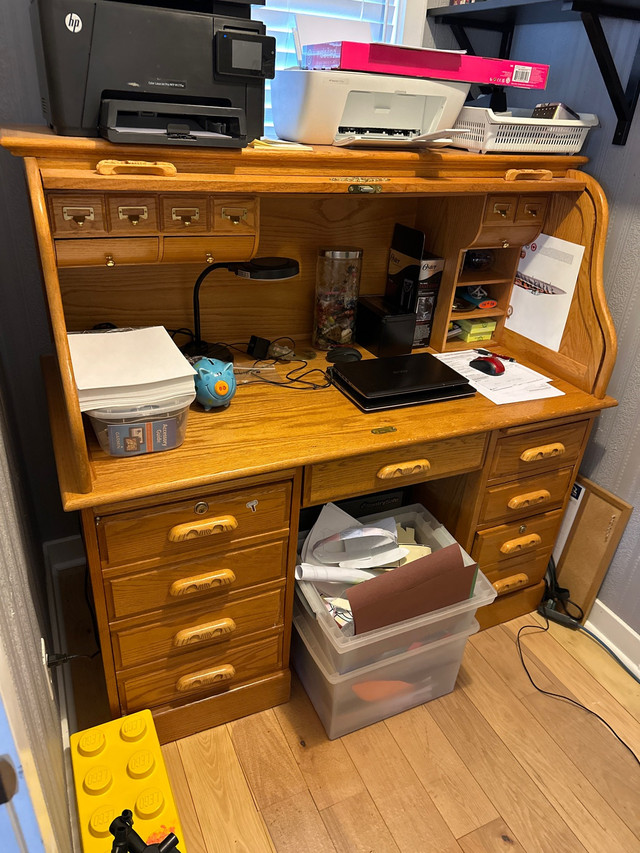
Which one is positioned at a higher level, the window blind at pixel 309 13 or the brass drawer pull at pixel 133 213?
the window blind at pixel 309 13

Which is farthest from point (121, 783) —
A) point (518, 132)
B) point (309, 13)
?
point (309, 13)

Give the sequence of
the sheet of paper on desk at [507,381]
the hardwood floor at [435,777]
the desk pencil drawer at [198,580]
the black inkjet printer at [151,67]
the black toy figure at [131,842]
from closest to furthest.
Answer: the black toy figure at [131,842], the black inkjet printer at [151,67], the desk pencil drawer at [198,580], the hardwood floor at [435,777], the sheet of paper on desk at [507,381]

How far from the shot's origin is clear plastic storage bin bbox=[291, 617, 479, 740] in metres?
1.47

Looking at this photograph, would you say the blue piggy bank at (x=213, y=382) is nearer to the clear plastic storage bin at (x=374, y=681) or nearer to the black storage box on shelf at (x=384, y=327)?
the black storage box on shelf at (x=384, y=327)

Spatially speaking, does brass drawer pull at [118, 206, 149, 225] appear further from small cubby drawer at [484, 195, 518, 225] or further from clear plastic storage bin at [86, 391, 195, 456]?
small cubby drawer at [484, 195, 518, 225]

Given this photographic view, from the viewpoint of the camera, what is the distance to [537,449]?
159 cm

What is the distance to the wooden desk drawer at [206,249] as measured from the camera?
4.08ft

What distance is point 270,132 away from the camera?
1.64m

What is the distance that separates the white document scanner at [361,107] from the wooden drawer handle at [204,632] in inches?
43.2

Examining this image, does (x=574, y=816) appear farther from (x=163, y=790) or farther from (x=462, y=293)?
(x=462, y=293)

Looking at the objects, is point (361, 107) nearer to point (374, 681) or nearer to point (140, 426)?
point (140, 426)

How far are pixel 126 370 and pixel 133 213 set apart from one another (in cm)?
30

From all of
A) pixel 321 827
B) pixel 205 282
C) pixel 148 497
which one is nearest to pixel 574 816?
pixel 321 827

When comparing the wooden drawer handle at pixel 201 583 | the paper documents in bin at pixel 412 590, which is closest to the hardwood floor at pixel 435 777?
the paper documents in bin at pixel 412 590
